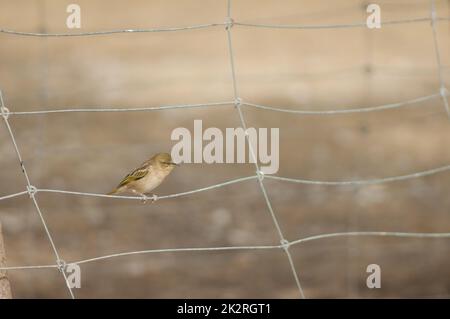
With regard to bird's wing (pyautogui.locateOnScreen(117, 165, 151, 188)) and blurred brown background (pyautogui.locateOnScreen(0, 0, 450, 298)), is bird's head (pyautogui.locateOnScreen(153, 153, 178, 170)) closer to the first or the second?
bird's wing (pyautogui.locateOnScreen(117, 165, 151, 188))

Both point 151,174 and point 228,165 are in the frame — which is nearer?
point 151,174

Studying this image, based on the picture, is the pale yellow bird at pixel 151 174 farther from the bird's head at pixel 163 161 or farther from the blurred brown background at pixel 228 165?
the blurred brown background at pixel 228 165

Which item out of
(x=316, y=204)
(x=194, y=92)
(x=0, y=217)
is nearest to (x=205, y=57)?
(x=194, y=92)

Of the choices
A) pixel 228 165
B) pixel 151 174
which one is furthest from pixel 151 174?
pixel 228 165

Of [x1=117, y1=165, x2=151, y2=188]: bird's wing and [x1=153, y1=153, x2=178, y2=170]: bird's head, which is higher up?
[x1=153, y1=153, x2=178, y2=170]: bird's head

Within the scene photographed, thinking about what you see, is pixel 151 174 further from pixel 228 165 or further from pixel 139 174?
pixel 228 165

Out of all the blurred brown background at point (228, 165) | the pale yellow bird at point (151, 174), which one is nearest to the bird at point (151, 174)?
the pale yellow bird at point (151, 174)

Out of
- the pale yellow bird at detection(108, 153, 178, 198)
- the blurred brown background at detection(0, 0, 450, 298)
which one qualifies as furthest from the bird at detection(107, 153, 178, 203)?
the blurred brown background at detection(0, 0, 450, 298)

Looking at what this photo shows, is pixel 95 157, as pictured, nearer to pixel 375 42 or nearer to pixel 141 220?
pixel 141 220
